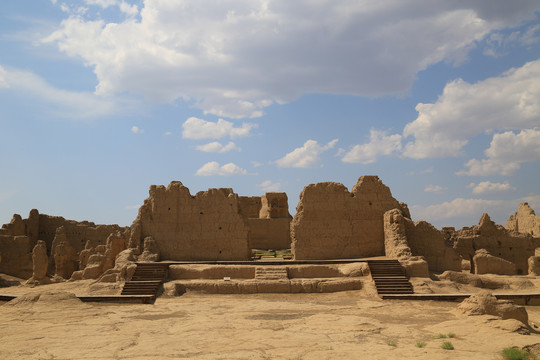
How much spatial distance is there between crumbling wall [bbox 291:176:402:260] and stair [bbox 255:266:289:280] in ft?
6.68

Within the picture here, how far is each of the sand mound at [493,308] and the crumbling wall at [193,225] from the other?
1022cm

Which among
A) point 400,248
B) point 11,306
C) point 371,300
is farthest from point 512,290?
point 11,306

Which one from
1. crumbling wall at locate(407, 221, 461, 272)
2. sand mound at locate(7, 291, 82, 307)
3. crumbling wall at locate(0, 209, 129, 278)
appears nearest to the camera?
sand mound at locate(7, 291, 82, 307)

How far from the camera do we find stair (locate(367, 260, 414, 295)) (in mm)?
15266

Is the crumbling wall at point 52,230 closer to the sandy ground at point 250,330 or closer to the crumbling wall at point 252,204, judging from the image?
the crumbling wall at point 252,204

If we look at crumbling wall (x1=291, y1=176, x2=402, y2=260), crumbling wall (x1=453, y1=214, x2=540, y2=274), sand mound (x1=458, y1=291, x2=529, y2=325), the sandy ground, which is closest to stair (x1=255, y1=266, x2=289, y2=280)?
the sandy ground

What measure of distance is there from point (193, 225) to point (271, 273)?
4.59 m

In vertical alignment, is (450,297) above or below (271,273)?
below

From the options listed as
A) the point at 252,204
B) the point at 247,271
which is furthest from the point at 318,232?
the point at 252,204

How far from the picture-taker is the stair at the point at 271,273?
16.7 m

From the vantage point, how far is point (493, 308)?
10.2 m

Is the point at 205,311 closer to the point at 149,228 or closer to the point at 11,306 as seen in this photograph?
the point at 11,306

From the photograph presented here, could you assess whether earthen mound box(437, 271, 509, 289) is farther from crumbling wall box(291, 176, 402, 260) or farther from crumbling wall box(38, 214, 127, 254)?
crumbling wall box(38, 214, 127, 254)

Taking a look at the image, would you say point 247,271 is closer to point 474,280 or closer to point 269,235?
point 474,280
